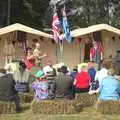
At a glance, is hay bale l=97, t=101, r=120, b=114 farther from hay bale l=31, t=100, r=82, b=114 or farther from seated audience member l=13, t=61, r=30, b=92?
seated audience member l=13, t=61, r=30, b=92

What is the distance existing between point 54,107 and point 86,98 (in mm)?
1711

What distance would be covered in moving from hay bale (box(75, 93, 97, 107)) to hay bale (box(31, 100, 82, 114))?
1310 mm

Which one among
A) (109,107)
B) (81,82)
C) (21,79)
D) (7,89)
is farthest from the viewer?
(21,79)

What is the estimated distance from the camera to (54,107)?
13.1m

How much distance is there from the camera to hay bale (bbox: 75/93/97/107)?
14.5 meters

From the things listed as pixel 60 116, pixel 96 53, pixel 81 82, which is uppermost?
pixel 96 53

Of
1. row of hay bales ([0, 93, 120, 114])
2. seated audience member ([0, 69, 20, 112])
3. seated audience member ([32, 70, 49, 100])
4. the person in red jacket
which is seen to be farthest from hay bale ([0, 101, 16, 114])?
the person in red jacket

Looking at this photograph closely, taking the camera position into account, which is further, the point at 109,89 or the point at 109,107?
the point at 109,89

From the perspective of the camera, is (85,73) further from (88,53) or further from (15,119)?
(88,53)

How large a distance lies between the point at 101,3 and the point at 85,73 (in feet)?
107

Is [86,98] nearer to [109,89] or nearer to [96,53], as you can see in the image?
[109,89]

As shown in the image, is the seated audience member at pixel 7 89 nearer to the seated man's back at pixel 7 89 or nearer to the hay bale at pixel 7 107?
the seated man's back at pixel 7 89

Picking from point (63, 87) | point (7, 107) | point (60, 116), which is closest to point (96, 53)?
point (63, 87)

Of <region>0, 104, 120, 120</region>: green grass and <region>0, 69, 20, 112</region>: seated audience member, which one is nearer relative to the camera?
<region>0, 104, 120, 120</region>: green grass
